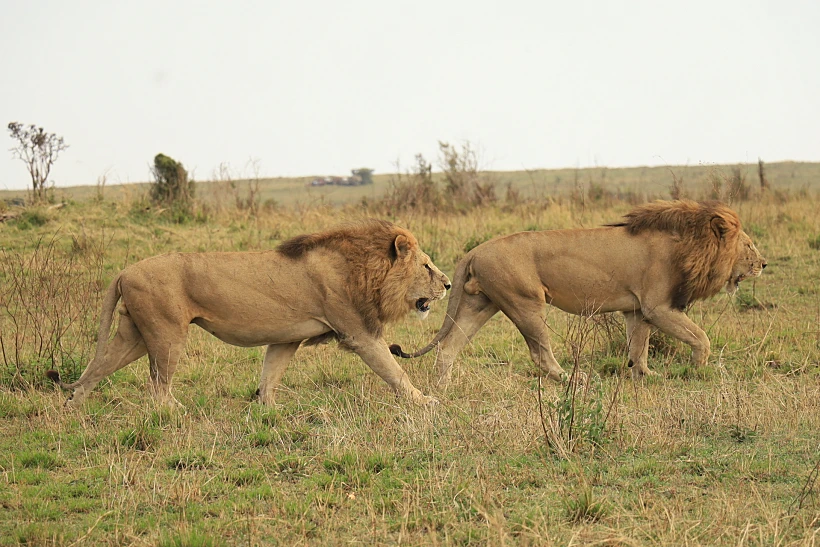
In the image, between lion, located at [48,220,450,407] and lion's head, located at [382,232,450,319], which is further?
lion's head, located at [382,232,450,319]

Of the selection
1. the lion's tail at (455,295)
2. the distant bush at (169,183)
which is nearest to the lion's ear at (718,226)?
the lion's tail at (455,295)

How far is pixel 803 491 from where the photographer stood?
4137 millimetres

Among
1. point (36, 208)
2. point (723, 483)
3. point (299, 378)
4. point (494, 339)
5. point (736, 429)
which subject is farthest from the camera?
point (36, 208)

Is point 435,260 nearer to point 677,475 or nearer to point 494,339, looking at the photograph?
point 494,339

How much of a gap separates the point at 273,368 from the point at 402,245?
1220 millimetres

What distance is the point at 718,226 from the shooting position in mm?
7297

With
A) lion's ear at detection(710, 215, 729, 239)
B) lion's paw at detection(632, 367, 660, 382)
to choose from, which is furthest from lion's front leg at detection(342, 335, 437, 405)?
lion's ear at detection(710, 215, 729, 239)

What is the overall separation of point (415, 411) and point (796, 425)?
83.4 inches

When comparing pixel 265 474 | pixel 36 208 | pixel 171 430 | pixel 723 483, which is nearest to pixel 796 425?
pixel 723 483

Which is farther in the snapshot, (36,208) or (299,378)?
(36,208)

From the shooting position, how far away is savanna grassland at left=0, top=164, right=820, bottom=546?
4.03m

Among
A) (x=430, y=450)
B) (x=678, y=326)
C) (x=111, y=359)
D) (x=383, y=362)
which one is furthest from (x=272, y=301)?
(x=678, y=326)

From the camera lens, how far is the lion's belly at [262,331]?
6.36 meters

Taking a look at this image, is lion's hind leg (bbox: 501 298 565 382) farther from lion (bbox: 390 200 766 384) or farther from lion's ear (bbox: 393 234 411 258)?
lion's ear (bbox: 393 234 411 258)
